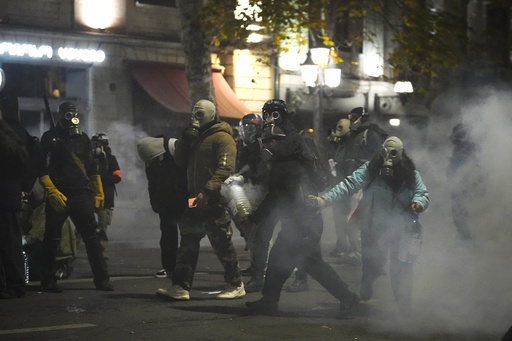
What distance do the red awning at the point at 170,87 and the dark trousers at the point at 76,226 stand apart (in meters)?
12.3

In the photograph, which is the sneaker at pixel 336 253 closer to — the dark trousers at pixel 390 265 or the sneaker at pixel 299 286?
the sneaker at pixel 299 286

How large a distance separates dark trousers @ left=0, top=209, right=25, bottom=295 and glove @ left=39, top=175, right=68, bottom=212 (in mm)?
519

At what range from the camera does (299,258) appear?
8102mm

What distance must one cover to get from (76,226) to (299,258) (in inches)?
96.9

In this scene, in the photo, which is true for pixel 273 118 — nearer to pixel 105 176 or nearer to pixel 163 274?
pixel 163 274

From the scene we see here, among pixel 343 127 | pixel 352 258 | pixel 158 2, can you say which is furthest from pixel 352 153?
pixel 158 2

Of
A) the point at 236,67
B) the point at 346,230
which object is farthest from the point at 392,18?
the point at 346,230

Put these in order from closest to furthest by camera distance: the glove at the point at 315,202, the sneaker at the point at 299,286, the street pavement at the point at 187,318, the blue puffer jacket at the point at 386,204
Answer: the street pavement at the point at 187,318 < the glove at the point at 315,202 < the blue puffer jacket at the point at 386,204 < the sneaker at the point at 299,286

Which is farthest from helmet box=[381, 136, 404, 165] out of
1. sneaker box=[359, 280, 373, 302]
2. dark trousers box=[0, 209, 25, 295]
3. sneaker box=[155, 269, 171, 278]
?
sneaker box=[155, 269, 171, 278]

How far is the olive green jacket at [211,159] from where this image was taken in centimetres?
864

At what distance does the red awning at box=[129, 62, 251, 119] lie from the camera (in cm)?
2198

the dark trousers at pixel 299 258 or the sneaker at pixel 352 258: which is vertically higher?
the dark trousers at pixel 299 258

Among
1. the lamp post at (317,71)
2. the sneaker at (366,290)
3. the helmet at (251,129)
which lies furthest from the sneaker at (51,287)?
the lamp post at (317,71)

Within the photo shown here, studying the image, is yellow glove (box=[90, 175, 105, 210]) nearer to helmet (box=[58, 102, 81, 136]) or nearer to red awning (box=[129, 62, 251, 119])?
helmet (box=[58, 102, 81, 136])
